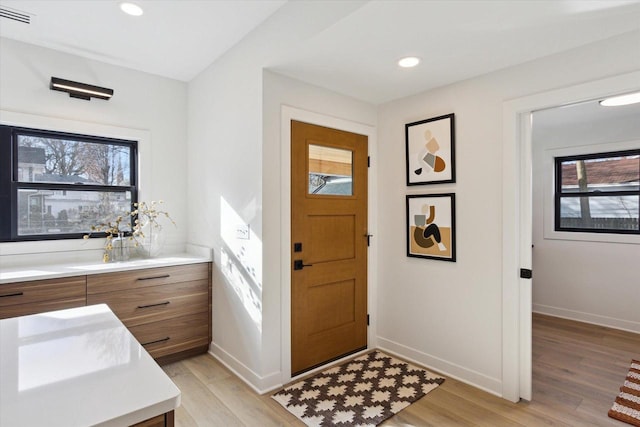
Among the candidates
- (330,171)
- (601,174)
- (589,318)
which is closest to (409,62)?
(330,171)

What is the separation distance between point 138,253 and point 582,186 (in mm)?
5174

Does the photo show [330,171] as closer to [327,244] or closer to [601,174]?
[327,244]

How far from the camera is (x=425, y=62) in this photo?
243cm

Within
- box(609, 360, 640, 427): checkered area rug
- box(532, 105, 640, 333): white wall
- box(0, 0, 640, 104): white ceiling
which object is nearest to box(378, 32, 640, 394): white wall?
box(0, 0, 640, 104): white ceiling

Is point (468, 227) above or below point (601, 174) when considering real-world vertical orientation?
below

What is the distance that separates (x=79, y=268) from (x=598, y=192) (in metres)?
5.54

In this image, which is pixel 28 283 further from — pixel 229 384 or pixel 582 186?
pixel 582 186

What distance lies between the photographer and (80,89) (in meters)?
2.95

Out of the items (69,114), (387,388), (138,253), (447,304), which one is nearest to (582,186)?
(447,304)

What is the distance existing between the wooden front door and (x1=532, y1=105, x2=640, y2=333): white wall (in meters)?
2.39

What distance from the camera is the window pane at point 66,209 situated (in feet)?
9.55

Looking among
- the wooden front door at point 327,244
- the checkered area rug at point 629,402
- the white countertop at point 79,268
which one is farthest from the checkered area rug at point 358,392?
the white countertop at point 79,268

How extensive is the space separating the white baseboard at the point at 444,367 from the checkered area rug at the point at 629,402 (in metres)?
0.70

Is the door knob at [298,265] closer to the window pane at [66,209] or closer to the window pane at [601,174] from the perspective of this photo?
the window pane at [66,209]
